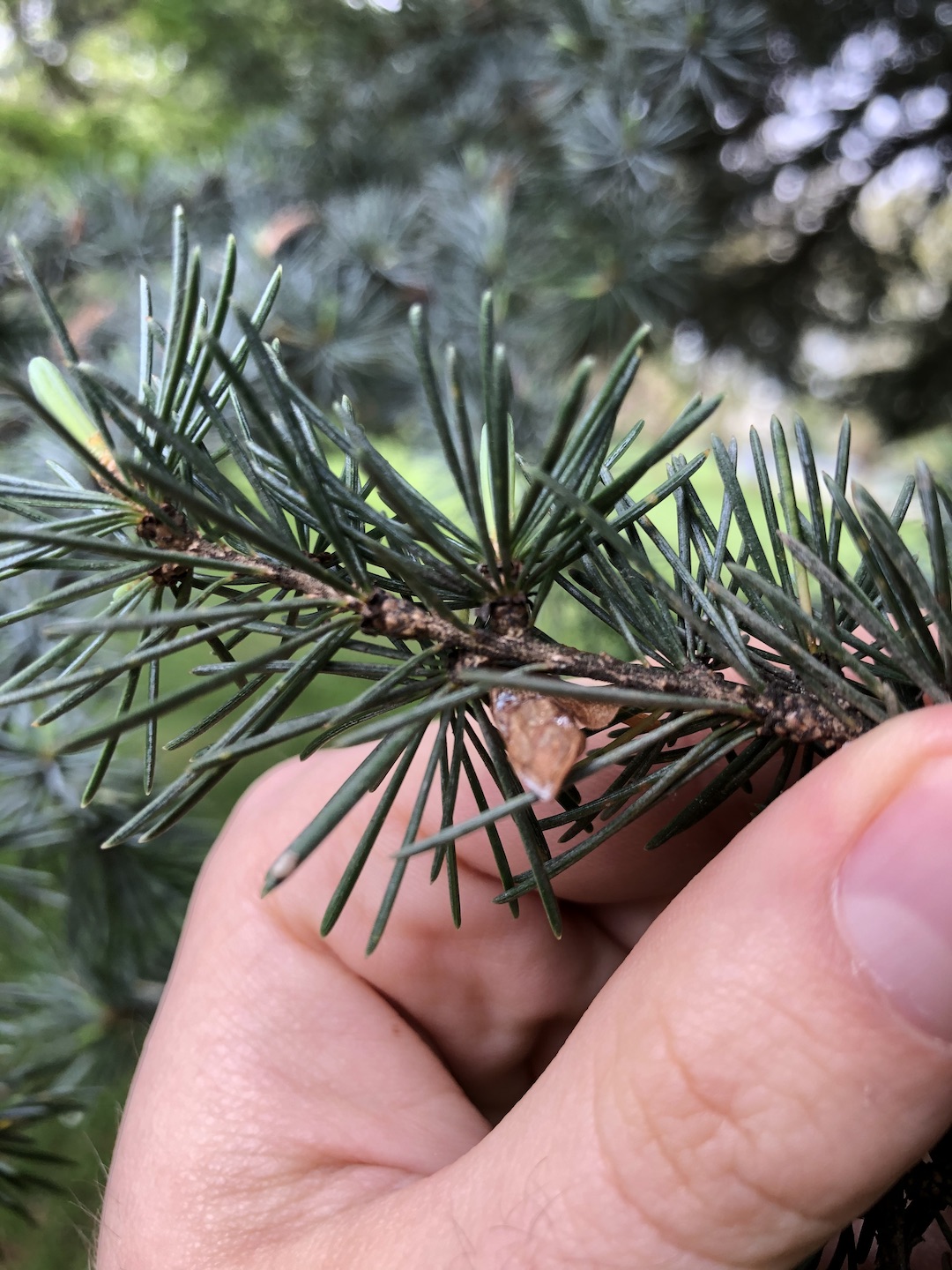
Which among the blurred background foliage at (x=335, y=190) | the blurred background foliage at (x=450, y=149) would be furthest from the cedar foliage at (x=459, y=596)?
the blurred background foliage at (x=450, y=149)

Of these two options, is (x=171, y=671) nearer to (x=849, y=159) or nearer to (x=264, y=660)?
(x=264, y=660)

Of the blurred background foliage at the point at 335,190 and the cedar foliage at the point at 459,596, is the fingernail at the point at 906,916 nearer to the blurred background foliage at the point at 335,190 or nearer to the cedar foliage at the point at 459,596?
the cedar foliage at the point at 459,596

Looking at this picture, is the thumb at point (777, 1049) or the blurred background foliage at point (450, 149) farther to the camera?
the blurred background foliage at point (450, 149)

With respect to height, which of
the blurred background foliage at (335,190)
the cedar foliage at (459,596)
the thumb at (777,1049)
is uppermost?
the blurred background foliage at (335,190)

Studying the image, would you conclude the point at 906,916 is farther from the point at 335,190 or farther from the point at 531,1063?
the point at 335,190

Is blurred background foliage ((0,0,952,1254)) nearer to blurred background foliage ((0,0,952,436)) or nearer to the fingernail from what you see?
blurred background foliage ((0,0,952,436))

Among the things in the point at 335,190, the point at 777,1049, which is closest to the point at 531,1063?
the point at 777,1049
